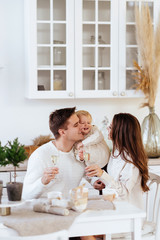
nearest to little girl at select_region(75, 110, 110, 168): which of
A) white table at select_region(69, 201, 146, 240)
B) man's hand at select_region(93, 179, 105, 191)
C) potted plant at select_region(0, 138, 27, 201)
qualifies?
man's hand at select_region(93, 179, 105, 191)

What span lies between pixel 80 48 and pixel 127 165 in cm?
141

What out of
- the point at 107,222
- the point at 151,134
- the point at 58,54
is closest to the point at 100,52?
the point at 58,54

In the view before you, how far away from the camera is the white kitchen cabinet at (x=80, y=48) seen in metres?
3.73

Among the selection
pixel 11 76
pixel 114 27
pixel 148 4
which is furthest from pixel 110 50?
pixel 11 76

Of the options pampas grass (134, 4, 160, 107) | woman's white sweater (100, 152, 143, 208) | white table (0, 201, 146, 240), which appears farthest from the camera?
pampas grass (134, 4, 160, 107)

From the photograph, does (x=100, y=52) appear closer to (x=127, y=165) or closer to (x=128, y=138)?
(x=128, y=138)

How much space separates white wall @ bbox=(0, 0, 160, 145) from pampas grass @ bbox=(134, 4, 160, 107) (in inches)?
25.1

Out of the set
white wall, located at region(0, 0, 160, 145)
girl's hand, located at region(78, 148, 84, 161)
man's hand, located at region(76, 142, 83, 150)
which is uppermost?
white wall, located at region(0, 0, 160, 145)

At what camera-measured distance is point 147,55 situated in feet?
12.6

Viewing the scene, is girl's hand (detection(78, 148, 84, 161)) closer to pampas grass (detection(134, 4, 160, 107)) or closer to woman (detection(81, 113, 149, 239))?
woman (detection(81, 113, 149, 239))

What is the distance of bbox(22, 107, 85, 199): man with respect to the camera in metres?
2.80

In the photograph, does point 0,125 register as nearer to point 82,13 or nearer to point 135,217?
point 82,13

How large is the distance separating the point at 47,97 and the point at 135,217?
1816 millimetres

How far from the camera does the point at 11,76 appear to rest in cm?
399
